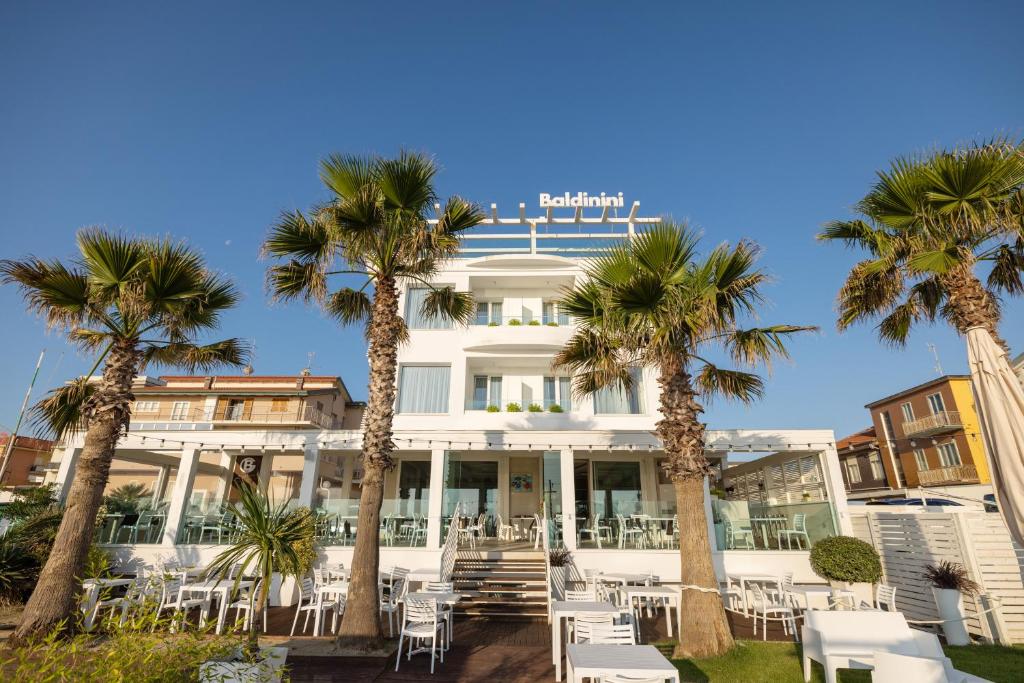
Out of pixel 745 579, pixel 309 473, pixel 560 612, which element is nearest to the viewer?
pixel 560 612

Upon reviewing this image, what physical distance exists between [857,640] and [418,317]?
15.3 meters

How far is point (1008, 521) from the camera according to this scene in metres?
6.03

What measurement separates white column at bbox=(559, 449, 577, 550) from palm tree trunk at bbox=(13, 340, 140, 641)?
1018 cm

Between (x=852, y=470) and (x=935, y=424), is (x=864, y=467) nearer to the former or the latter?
(x=852, y=470)

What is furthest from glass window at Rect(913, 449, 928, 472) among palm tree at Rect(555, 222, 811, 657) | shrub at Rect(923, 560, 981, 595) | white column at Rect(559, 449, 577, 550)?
palm tree at Rect(555, 222, 811, 657)

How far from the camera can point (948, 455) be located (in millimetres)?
29250

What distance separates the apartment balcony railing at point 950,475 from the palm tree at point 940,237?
25996 millimetres

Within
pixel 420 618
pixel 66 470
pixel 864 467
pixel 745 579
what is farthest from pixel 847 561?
pixel 864 467

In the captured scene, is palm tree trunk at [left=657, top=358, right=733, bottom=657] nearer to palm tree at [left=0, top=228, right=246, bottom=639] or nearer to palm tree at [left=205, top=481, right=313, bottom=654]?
palm tree at [left=205, top=481, right=313, bottom=654]

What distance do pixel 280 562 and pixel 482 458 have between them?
1231 centimetres

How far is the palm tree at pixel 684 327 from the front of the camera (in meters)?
8.24

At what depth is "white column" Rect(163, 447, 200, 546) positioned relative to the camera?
43.9 feet

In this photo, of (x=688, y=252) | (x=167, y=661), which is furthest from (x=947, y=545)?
(x=167, y=661)

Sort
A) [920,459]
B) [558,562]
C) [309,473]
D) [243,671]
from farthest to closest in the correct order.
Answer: [920,459] < [309,473] < [558,562] < [243,671]
